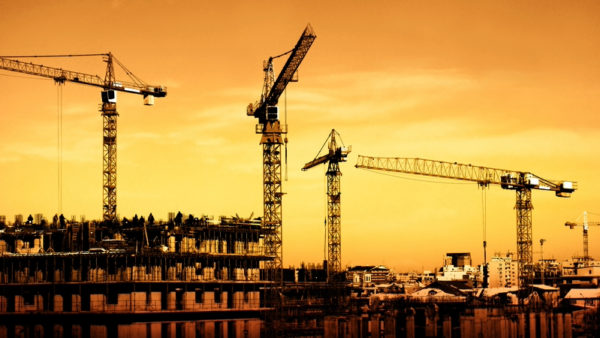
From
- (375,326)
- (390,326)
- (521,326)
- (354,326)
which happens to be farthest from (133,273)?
(521,326)

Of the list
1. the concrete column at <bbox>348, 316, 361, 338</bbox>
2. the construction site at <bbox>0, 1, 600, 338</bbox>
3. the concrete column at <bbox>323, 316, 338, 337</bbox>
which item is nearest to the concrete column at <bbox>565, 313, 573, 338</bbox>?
the construction site at <bbox>0, 1, 600, 338</bbox>

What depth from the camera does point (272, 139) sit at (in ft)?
408

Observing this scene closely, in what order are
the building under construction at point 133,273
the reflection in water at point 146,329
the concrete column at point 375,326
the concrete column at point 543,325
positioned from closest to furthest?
the reflection in water at point 146,329
the building under construction at point 133,273
the concrete column at point 375,326
the concrete column at point 543,325

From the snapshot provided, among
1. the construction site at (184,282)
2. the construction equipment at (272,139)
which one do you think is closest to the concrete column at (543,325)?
the construction site at (184,282)

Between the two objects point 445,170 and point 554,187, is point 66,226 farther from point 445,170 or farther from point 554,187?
point 554,187

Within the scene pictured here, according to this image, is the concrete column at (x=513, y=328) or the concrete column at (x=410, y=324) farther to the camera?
the concrete column at (x=513, y=328)

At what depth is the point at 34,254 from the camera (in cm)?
9775

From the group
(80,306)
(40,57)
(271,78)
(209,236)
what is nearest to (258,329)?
(209,236)

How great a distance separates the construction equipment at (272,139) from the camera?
4675 inches

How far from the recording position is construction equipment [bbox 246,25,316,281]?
119 m

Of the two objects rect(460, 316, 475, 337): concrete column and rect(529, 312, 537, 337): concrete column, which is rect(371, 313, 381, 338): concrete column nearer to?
rect(460, 316, 475, 337): concrete column

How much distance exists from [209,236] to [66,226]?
657 inches

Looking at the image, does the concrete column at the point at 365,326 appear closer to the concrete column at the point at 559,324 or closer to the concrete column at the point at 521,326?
the concrete column at the point at 521,326

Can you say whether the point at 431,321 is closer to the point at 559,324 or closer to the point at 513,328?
the point at 513,328
